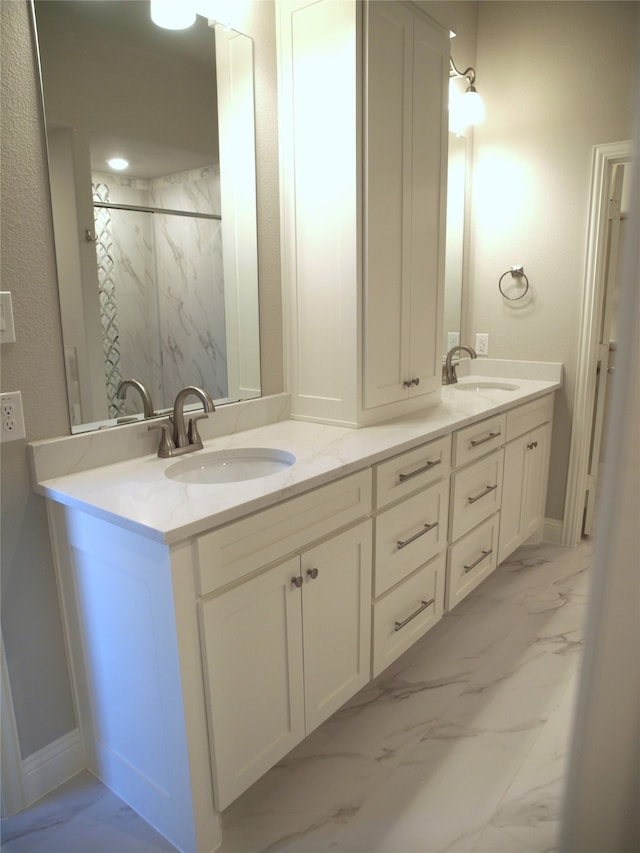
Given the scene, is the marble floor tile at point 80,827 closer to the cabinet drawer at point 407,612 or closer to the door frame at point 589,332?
the cabinet drawer at point 407,612

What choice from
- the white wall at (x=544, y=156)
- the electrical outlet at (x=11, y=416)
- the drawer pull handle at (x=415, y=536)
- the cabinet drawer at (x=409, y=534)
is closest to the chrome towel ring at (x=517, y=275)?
the white wall at (x=544, y=156)

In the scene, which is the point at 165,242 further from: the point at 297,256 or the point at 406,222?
the point at 406,222

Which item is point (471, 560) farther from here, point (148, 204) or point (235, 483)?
point (148, 204)

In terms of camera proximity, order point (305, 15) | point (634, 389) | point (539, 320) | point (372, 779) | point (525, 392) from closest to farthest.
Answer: point (634, 389) < point (372, 779) < point (305, 15) < point (525, 392) < point (539, 320)

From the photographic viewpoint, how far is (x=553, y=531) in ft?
10.2

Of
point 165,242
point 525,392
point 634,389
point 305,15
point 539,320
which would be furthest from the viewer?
point 539,320

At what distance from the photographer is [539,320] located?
2.94 metres

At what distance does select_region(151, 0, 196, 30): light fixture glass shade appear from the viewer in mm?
1615

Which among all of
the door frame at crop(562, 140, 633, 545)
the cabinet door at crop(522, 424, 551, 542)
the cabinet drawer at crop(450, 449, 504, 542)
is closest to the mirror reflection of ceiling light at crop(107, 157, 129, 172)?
the cabinet drawer at crop(450, 449, 504, 542)

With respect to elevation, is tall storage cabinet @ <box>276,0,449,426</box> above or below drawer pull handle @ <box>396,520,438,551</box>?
above

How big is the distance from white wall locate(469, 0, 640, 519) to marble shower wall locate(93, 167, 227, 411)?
174 centimetres

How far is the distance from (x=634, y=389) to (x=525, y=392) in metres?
2.23

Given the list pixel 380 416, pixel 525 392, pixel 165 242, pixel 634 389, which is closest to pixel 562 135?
pixel 525 392

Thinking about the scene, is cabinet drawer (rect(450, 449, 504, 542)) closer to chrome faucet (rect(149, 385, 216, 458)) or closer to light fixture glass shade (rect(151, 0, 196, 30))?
chrome faucet (rect(149, 385, 216, 458))
